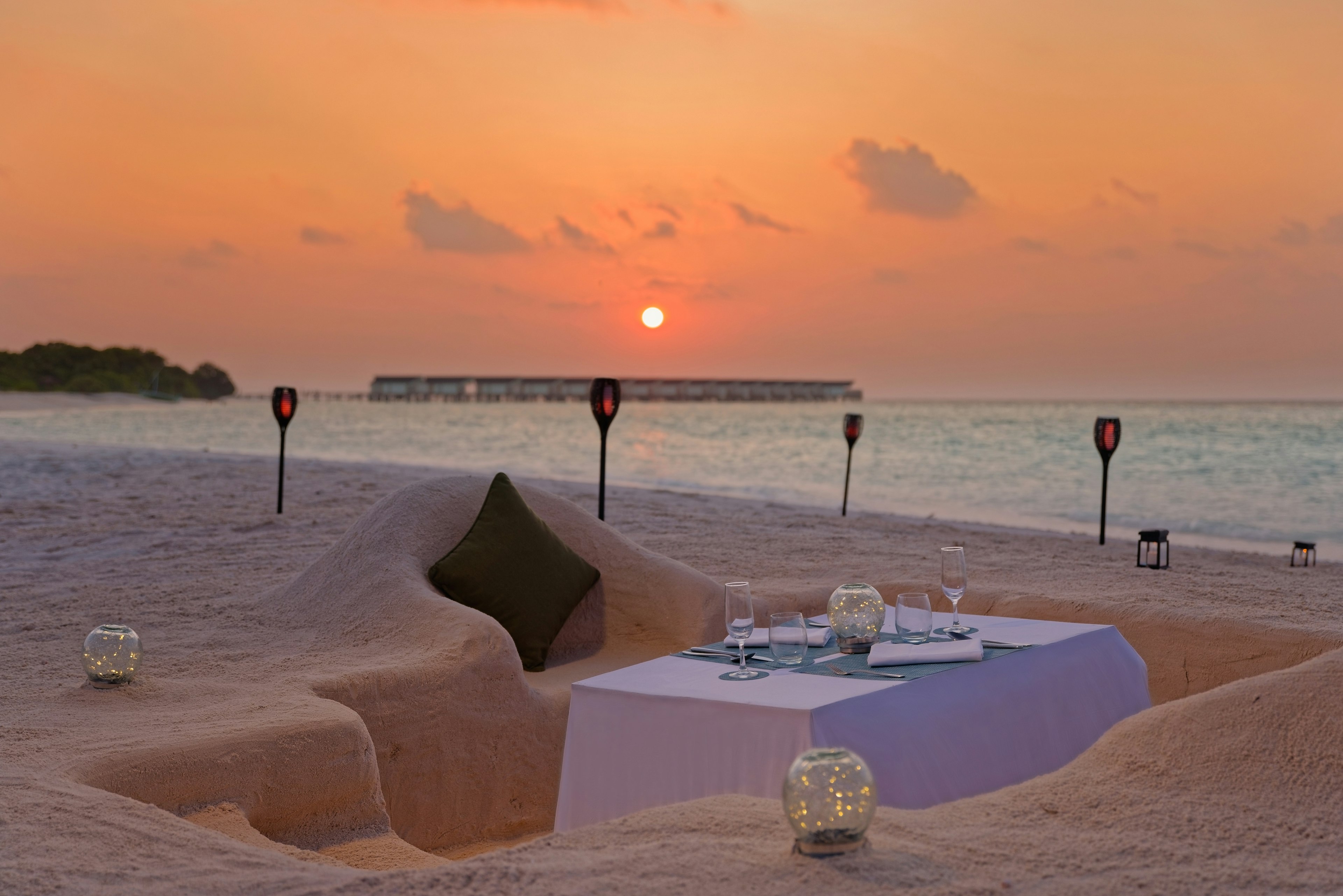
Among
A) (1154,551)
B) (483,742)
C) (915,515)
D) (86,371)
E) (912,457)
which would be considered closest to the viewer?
(483,742)

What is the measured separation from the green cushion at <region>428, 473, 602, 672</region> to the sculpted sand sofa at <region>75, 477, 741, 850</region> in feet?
0.42

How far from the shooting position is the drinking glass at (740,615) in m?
3.13

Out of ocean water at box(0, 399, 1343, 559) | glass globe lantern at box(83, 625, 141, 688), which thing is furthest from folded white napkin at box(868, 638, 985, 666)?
ocean water at box(0, 399, 1343, 559)

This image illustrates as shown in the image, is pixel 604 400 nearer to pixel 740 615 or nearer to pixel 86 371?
pixel 740 615

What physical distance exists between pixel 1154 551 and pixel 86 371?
72654 millimetres

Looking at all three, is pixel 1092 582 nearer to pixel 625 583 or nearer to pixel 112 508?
pixel 625 583

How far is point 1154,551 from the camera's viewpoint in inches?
295

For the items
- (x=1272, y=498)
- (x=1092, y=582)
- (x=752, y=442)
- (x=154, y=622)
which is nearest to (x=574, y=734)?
(x=154, y=622)

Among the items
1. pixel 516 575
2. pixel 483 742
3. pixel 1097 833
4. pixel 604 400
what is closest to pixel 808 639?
pixel 483 742

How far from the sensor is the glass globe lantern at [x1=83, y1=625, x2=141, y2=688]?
138 inches

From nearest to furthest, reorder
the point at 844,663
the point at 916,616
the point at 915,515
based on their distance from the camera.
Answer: the point at 844,663 < the point at 916,616 < the point at 915,515

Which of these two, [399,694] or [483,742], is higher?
[399,694]

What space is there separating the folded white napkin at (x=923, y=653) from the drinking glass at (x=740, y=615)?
14.8 inches

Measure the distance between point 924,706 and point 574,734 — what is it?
0.97 metres
